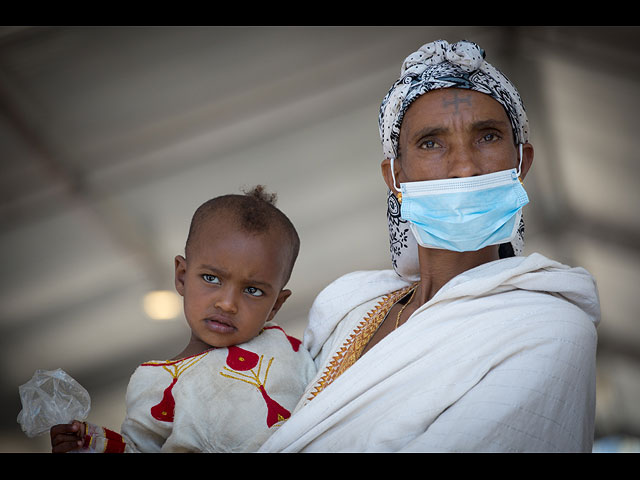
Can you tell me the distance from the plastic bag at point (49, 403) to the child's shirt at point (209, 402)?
0.11m

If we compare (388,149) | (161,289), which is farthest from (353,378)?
(161,289)

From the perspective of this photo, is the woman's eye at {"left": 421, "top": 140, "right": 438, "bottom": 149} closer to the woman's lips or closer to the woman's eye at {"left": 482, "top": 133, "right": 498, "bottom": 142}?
the woman's eye at {"left": 482, "top": 133, "right": 498, "bottom": 142}

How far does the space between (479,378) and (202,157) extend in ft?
9.12

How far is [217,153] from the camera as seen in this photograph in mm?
4199

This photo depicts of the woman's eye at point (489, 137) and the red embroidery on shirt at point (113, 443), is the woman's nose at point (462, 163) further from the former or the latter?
the red embroidery on shirt at point (113, 443)

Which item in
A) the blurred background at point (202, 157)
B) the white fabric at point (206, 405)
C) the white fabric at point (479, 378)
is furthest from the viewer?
the blurred background at point (202, 157)

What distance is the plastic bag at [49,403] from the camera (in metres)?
1.97

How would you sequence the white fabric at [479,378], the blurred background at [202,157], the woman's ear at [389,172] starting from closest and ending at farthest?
the white fabric at [479,378]
the woman's ear at [389,172]
the blurred background at [202,157]

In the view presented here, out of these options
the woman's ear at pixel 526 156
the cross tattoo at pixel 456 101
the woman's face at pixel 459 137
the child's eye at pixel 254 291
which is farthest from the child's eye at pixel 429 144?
the child's eye at pixel 254 291

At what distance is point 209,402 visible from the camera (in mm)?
2117

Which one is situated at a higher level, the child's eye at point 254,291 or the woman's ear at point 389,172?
the woman's ear at point 389,172
